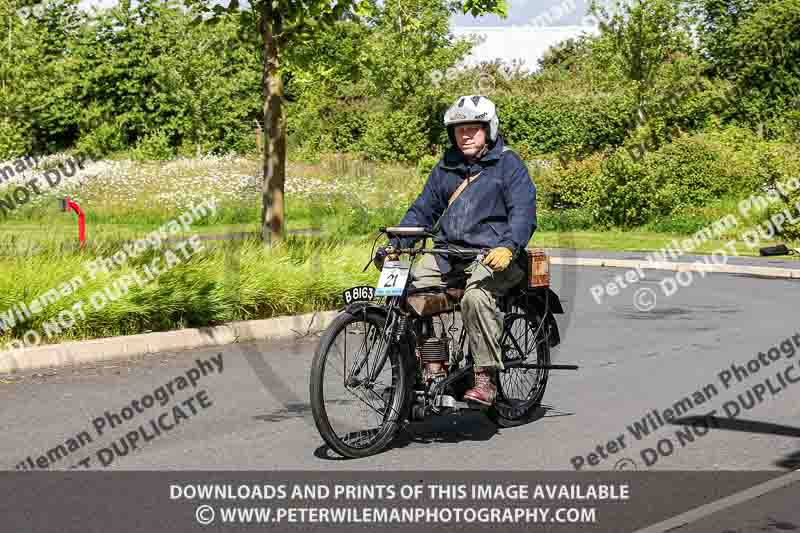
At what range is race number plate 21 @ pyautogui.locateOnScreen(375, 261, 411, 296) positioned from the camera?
22.3 feet

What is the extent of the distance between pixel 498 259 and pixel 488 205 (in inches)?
21.9

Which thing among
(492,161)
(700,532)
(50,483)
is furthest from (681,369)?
(50,483)

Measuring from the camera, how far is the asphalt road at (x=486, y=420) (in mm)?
6809

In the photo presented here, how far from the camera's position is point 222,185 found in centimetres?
3547

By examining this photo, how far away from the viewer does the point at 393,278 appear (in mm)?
6879

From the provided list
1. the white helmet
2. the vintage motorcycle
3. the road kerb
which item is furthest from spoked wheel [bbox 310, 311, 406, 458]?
the road kerb

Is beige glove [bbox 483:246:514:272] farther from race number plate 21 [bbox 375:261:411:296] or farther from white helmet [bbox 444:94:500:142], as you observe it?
white helmet [bbox 444:94:500:142]

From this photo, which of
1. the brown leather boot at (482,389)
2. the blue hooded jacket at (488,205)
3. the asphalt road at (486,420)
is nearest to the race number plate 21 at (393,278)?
the blue hooded jacket at (488,205)

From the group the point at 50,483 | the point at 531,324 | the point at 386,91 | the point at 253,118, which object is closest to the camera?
the point at 50,483

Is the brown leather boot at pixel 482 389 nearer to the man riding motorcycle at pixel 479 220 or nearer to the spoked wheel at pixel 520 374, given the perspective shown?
the man riding motorcycle at pixel 479 220

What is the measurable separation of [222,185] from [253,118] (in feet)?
49.4

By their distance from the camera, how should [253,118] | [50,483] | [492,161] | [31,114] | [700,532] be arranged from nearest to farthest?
[700,532] < [50,483] < [492,161] < [31,114] < [253,118]

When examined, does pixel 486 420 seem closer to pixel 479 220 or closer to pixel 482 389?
pixel 482 389

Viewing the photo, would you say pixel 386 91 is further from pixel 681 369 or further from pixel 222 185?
pixel 681 369
